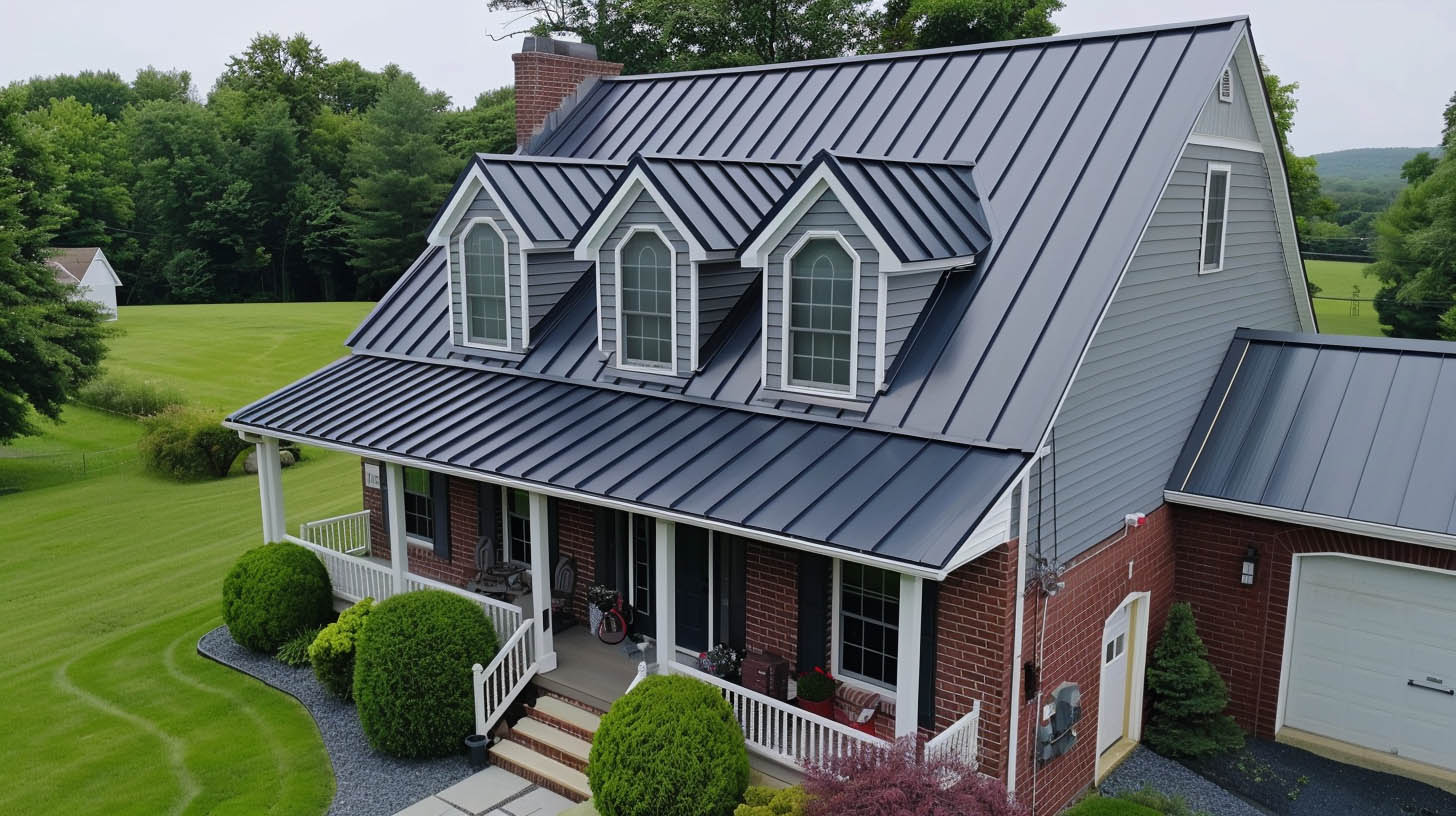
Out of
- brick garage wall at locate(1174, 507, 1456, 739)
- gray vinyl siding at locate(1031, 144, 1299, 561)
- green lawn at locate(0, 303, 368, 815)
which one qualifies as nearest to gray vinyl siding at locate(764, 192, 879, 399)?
gray vinyl siding at locate(1031, 144, 1299, 561)

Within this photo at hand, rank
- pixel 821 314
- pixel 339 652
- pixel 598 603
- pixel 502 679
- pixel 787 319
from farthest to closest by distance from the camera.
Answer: pixel 598 603 → pixel 339 652 → pixel 502 679 → pixel 787 319 → pixel 821 314

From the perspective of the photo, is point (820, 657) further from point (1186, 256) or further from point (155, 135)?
point (155, 135)

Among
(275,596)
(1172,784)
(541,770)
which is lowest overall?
(1172,784)

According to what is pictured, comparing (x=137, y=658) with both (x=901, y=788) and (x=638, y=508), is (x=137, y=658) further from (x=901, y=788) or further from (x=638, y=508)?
(x=901, y=788)

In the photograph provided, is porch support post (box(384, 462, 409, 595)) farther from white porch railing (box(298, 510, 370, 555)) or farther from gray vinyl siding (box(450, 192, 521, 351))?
white porch railing (box(298, 510, 370, 555))

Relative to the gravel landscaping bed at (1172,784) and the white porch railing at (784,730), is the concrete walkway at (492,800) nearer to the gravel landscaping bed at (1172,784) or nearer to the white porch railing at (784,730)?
the white porch railing at (784,730)

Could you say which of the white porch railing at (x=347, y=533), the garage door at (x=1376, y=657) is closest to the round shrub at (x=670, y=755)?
the garage door at (x=1376, y=657)

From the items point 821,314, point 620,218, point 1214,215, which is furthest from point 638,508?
point 1214,215
